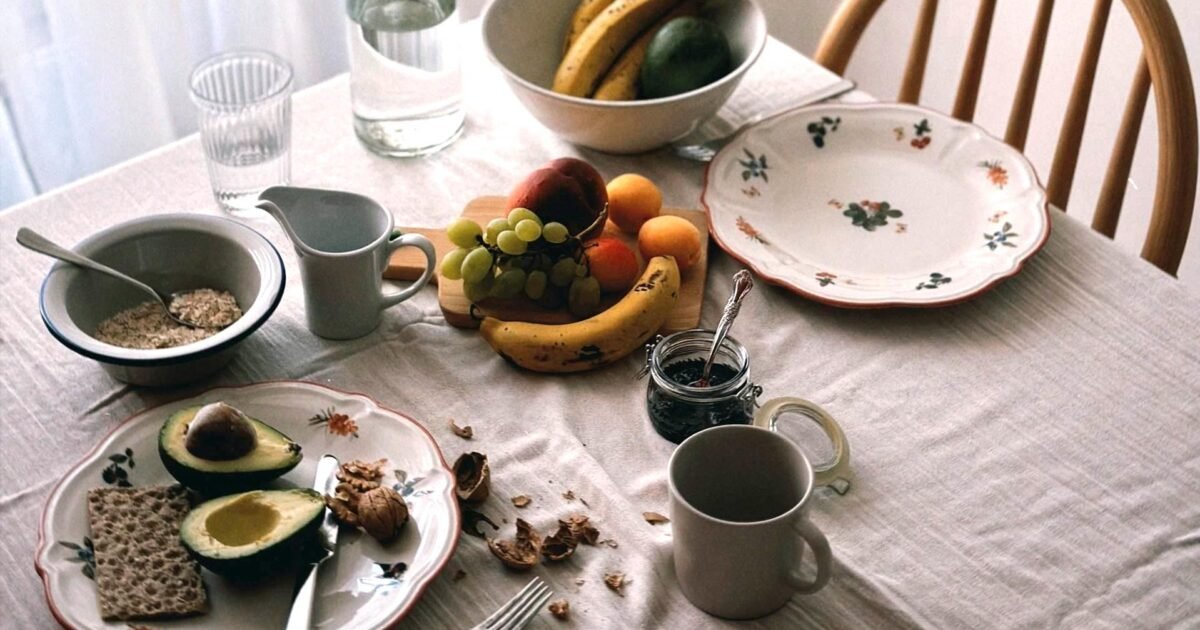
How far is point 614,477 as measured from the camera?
3.01 ft

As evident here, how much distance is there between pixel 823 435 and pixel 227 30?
1.27 m

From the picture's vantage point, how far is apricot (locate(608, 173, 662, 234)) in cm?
112

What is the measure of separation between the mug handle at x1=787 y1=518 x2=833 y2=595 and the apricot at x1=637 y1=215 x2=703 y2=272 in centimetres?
38

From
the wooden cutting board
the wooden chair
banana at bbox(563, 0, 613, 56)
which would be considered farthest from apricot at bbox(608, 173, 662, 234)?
the wooden chair

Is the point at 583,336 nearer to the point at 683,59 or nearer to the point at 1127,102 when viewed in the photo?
the point at 683,59

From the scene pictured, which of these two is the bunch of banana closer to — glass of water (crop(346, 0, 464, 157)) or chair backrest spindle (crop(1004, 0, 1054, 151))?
glass of water (crop(346, 0, 464, 157))

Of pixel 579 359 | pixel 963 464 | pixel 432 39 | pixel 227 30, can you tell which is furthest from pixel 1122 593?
pixel 227 30

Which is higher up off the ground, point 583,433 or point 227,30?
point 583,433

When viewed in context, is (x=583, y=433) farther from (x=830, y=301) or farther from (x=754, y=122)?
(x=754, y=122)

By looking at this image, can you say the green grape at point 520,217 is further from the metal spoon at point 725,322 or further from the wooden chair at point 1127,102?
the wooden chair at point 1127,102

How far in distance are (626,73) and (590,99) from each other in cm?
5

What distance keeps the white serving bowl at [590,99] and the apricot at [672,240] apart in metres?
0.14

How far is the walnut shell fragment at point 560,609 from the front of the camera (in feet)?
2.64

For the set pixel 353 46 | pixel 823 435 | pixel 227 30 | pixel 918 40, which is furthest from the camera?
pixel 227 30
